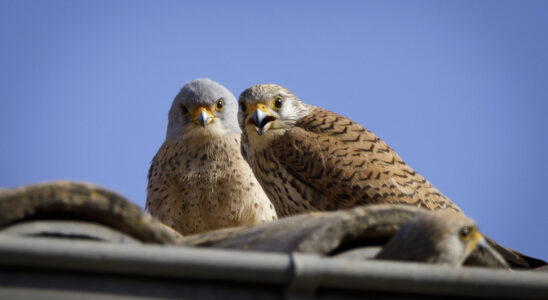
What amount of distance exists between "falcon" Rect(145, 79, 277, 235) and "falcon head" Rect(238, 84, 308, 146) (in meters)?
0.63

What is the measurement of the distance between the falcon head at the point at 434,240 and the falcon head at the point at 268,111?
303 centimetres

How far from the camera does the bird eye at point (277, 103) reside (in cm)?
505

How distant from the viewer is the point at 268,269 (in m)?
1.47

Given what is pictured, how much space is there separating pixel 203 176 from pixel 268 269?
4.01 m

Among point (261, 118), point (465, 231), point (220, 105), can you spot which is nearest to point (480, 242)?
point (465, 231)

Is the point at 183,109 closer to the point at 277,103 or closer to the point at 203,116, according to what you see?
the point at 203,116

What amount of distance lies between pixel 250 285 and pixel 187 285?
0.45 feet

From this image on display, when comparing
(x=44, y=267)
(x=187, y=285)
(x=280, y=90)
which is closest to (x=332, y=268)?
(x=187, y=285)

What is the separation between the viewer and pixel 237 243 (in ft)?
6.35

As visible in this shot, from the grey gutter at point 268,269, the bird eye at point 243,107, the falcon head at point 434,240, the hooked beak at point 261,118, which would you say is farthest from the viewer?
the bird eye at point 243,107

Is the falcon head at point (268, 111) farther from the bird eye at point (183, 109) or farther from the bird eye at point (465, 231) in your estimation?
the bird eye at point (465, 231)

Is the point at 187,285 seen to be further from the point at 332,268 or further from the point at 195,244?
the point at 195,244

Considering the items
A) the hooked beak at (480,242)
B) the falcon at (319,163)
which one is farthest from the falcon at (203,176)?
the hooked beak at (480,242)

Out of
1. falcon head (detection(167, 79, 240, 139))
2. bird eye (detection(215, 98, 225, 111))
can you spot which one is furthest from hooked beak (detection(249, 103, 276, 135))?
bird eye (detection(215, 98, 225, 111))
